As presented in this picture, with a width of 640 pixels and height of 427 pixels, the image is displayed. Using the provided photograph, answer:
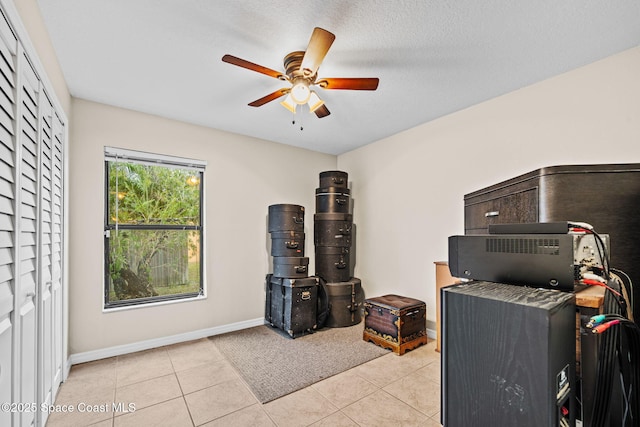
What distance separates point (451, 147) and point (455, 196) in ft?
1.69

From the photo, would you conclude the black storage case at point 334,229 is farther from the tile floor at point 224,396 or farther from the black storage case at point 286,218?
the tile floor at point 224,396

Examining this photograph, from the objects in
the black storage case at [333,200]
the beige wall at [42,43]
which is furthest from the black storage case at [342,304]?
the beige wall at [42,43]

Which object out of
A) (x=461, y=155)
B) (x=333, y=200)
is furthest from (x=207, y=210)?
(x=461, y=155)

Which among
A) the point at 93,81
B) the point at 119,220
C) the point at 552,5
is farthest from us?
the point at 119,220

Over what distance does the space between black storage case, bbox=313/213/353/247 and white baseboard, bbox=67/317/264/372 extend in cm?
129

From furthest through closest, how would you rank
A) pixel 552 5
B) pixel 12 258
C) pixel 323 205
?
pixel 323 205 < pixel 552 5 < pixel 12 258

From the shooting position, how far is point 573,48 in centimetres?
193

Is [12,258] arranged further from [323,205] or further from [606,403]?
[323,205]

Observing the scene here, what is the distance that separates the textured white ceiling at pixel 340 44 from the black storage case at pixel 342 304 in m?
2.06

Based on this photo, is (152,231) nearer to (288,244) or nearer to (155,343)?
(155,343)

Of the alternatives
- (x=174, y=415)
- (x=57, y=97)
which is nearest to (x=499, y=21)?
(x=57, y=97)

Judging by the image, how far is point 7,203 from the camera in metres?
1.20

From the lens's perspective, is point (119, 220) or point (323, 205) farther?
point (323, 205)

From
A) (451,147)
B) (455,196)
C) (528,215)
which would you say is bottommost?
(528,215)
